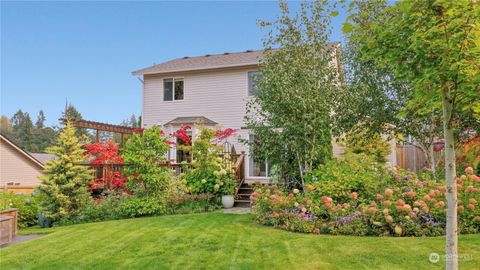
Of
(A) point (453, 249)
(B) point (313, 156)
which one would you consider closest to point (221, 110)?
(B) point (313, 156)

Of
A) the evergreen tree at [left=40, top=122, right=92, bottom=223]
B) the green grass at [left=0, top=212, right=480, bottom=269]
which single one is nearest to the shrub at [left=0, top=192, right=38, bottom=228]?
the evergreen tree at [left=40, top=122, right=92, bottom=223]

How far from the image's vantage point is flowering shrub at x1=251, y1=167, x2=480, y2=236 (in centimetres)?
602

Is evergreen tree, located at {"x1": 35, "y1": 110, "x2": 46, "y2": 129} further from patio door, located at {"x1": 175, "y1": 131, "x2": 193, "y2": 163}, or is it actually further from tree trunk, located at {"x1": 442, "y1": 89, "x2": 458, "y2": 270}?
tree trunk, located at {"x1": 442, "y1": 89, "x2": 458, "y2": 270}

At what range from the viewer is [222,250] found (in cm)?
545

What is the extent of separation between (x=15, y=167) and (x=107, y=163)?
34.7 feet

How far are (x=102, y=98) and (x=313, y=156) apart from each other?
21.0 meters

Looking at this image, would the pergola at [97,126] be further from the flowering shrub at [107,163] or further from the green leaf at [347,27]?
the green leaf at [347,27]

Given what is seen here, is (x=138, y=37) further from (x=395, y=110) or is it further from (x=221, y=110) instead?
(x=395, y=110)

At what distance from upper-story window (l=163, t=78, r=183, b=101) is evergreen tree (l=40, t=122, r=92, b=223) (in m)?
6.18

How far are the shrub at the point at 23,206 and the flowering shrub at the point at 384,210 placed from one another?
7010mm

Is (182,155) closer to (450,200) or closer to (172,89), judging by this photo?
(172,89)

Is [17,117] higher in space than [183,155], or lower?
higher

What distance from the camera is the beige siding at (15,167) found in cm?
1856

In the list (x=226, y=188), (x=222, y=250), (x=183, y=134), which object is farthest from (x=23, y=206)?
(x=222, y=250)
